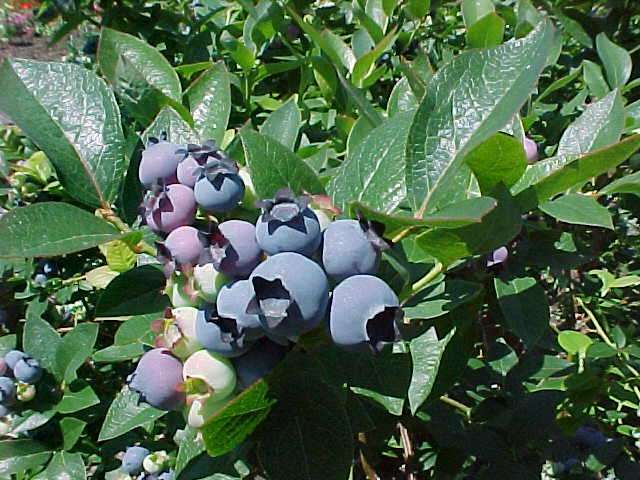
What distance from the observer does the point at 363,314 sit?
539 mm

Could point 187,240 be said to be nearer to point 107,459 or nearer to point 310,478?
point 310,478

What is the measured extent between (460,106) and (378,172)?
13cm

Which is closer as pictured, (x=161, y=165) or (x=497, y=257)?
(x=161, y=165)

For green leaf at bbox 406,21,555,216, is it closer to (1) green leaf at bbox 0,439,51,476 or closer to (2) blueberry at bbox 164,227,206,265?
(2) blueberry at bbox 164,227,206,265

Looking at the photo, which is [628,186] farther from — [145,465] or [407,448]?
[145,465]

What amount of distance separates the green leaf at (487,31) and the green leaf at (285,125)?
355mm

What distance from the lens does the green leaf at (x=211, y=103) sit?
0.91 metres

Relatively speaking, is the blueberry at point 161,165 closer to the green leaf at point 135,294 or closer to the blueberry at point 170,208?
the blueberry at point 170,208

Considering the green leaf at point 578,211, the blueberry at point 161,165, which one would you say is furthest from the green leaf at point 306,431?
the green leaf at point 578,211

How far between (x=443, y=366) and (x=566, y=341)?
32cm

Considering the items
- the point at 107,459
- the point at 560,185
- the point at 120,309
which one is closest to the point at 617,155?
the point at 560,185

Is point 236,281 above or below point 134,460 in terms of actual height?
above

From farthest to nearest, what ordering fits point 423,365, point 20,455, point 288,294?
1. point 20,455
2. point 423,365
3. point 288,294

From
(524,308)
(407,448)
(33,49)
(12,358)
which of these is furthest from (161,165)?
(33,49)
